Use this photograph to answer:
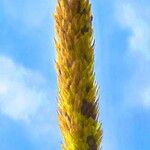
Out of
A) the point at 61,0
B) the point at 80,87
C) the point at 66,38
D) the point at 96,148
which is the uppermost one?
the point at 61,0

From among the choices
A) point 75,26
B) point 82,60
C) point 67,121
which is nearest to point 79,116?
point 67,121

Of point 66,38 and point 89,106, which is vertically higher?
point 66,38

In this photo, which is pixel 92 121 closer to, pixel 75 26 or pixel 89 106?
pixel 89 106

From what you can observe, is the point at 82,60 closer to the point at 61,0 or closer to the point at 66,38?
the point at 66,38

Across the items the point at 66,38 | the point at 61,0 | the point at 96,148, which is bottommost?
the point at 96,148

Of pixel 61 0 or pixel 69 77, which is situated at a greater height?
pixel 61 0

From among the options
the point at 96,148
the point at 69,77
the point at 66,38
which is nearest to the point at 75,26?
the point at 66,38
